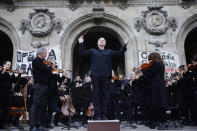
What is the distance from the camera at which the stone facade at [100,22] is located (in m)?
13.5

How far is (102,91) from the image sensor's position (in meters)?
5.58

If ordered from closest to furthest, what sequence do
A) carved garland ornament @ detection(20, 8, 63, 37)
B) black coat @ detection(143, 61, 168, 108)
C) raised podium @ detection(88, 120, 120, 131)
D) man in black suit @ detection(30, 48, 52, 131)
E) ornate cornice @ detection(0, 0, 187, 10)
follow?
1. raised podium @ detection(88, 120, 120, 131)
2. man in black suit @ detection(30, 48, 52, 131)
3. black coat @ detection(143, 61, 168, 108)
4. carved garland ornament @ detection(20, 8, 63, 37)
5. ornate cornice @ detection(0, 0, 187, 10)

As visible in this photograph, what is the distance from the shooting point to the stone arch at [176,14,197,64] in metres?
13.4

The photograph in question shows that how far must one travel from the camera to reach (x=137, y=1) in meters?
14.1

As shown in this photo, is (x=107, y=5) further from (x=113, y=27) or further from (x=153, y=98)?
(x=153, y=98)

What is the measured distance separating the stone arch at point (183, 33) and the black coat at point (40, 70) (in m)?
9.97

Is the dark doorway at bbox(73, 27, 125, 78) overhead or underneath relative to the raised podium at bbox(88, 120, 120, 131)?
overhead

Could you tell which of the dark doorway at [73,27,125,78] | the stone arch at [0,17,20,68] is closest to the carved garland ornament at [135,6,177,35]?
the dark doorway at [73,27,125,78]

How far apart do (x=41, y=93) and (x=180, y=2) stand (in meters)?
12.0

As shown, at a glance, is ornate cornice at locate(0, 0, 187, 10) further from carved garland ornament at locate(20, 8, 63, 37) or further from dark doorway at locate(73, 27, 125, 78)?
dark doorway at locate(73, 27, 125, 78)

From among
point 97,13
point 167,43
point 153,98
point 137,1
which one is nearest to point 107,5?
point 97,13

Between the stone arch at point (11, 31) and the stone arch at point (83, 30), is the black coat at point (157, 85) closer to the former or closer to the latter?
the stone arch at point (83, 30)

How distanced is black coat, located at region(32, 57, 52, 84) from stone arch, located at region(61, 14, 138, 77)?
284 inches

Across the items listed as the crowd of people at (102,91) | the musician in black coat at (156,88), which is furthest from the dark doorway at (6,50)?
the musician in black coat at (156,88)
